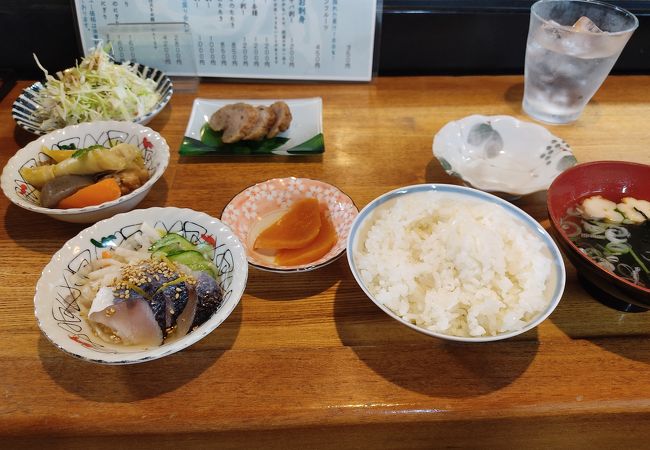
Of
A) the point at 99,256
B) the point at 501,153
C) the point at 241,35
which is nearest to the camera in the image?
the point at 99,256

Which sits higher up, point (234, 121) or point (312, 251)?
point (234, 121)

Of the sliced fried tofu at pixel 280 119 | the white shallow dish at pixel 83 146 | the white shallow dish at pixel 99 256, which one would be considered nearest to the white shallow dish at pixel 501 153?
the sliced fried tofu at pixel 280 119

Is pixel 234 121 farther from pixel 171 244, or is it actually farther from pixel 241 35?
pixel 171 244

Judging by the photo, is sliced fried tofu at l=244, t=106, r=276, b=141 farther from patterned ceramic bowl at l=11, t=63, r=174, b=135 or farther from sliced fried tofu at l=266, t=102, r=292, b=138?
patterned ceramic bowl at l=11, t=63, r=174, b=135

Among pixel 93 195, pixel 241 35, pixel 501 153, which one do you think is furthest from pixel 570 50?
pixel 93 195

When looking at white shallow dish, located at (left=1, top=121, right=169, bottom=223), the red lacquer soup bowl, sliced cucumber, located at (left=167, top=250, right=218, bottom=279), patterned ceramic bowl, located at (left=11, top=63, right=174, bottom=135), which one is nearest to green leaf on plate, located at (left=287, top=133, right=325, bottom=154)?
white shallow dish, located at (left=1, top=121, right=169, bottom=223)

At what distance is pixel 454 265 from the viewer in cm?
113

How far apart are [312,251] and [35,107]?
4.04 feet

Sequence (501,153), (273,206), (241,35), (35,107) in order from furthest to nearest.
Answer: (241,35), (35,107), (501,153), (273,206)

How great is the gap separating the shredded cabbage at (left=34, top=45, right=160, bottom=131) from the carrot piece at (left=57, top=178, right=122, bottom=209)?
46cm

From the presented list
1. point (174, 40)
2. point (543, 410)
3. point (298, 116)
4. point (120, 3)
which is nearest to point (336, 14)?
point (298, 116)

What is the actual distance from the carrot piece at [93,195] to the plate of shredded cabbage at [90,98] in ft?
1.37

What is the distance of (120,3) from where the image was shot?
189cm

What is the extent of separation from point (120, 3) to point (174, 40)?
0.23 m
